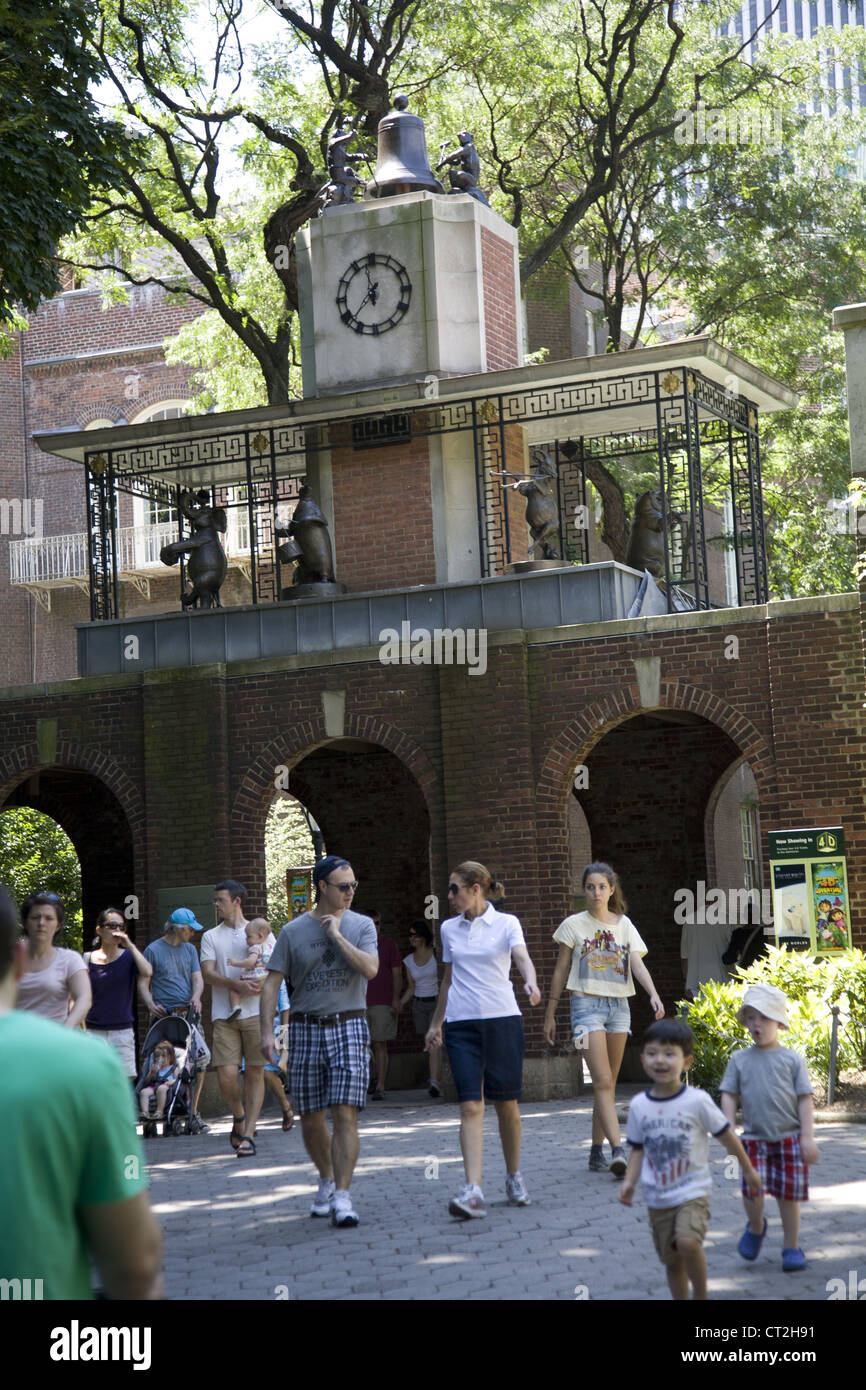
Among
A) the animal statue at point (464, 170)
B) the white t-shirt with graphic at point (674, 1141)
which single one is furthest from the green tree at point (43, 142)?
the white t-shirt with graphic at point (674, 1141)

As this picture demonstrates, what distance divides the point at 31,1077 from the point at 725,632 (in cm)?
1329

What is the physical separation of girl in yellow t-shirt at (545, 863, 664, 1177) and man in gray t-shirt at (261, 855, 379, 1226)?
5.09ft

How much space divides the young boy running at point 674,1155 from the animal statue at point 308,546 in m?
12.4

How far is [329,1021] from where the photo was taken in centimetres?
902

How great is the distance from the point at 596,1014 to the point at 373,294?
35.8 ft

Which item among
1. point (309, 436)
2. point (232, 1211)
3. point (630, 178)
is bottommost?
point (232, 1211)

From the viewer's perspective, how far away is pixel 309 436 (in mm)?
19047

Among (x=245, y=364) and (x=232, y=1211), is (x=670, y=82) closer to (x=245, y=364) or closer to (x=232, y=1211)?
(x=245, y=364)

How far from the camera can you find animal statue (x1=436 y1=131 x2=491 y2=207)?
19.3m

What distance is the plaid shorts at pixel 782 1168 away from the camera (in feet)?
23.8

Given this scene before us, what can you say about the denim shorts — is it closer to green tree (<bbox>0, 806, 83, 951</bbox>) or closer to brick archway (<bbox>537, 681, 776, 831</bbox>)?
brick archway (<bbox>537, 681, 776, 831</bbox>)

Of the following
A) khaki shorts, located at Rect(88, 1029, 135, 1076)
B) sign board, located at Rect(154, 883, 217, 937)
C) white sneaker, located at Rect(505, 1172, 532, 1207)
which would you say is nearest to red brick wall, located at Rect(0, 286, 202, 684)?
sign board, located at Rect(154, 883, 217, 937)

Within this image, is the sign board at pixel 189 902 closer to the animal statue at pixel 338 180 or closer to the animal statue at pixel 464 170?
the animal statue at pixel 338 180
